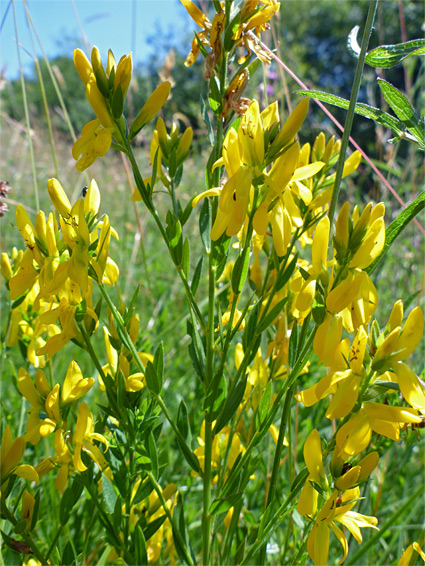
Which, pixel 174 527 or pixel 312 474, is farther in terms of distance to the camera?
pixel 174 527

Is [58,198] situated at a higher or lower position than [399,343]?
higher

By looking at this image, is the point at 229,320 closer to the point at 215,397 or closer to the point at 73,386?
the point at 215,397

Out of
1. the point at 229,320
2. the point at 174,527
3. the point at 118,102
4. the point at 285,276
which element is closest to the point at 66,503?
the point at 174,527

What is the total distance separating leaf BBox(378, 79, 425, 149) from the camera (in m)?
0.66

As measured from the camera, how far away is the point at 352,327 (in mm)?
619

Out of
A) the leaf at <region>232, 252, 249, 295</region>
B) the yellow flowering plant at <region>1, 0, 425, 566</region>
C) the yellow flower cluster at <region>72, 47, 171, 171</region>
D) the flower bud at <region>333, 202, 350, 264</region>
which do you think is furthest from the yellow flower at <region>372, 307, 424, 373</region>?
the yellow flower cluster at <region>72, 47, 171, 171</region>

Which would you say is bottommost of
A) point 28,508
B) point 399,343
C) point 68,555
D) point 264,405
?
point 68,555

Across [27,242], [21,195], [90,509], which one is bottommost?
[90,509]

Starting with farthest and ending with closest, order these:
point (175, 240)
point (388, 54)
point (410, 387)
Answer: point (175, 240)
point (388, 54)
point (410, 387)

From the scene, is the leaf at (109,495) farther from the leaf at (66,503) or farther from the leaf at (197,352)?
the leaf at (197,352)

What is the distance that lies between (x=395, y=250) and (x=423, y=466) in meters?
1.15

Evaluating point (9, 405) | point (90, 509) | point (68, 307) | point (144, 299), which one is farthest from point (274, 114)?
point (144, 299)

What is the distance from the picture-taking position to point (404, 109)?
0.66m

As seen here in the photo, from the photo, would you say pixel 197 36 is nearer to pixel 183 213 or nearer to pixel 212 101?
pixel 212 101
